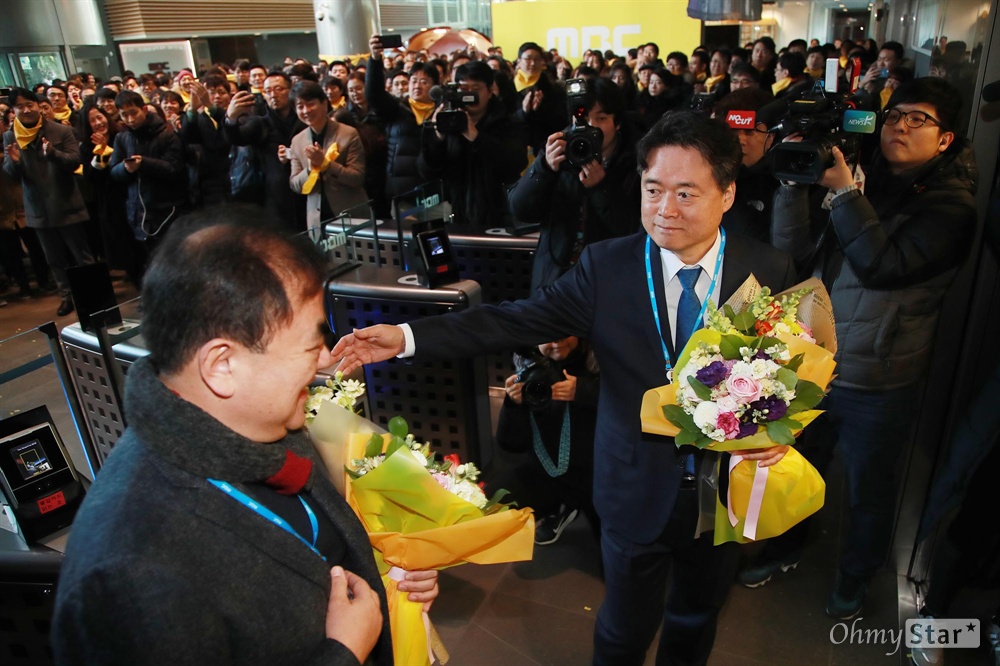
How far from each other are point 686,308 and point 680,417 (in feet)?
1.05

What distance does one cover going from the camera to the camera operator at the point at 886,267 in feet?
6.68

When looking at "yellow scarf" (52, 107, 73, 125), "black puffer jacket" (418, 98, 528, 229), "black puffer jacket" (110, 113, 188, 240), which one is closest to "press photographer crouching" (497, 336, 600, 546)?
"black puffer jacket" (418, 98, 528, 229)

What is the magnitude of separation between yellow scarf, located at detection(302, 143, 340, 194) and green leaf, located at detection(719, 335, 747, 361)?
11.6ft

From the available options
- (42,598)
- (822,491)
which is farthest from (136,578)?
(822,491)

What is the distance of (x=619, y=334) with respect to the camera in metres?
1.80

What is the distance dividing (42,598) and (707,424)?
143 centimetres

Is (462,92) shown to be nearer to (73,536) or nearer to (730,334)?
(730,334)

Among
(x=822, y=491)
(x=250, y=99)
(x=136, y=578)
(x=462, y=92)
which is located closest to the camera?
(x=136, y=578)

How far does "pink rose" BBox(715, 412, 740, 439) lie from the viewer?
4.96 ft

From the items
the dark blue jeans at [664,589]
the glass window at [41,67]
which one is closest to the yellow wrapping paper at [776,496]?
the dark blue jeans at [664,589]

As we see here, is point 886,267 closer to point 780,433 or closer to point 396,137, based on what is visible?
point 780,433

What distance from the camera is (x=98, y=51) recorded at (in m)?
14.7

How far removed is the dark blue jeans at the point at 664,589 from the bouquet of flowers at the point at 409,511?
0.48 m

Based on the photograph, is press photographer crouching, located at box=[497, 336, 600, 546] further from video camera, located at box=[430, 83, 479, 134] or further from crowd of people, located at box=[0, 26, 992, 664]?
video camera, located at box=[430, 83, 479, 134]
